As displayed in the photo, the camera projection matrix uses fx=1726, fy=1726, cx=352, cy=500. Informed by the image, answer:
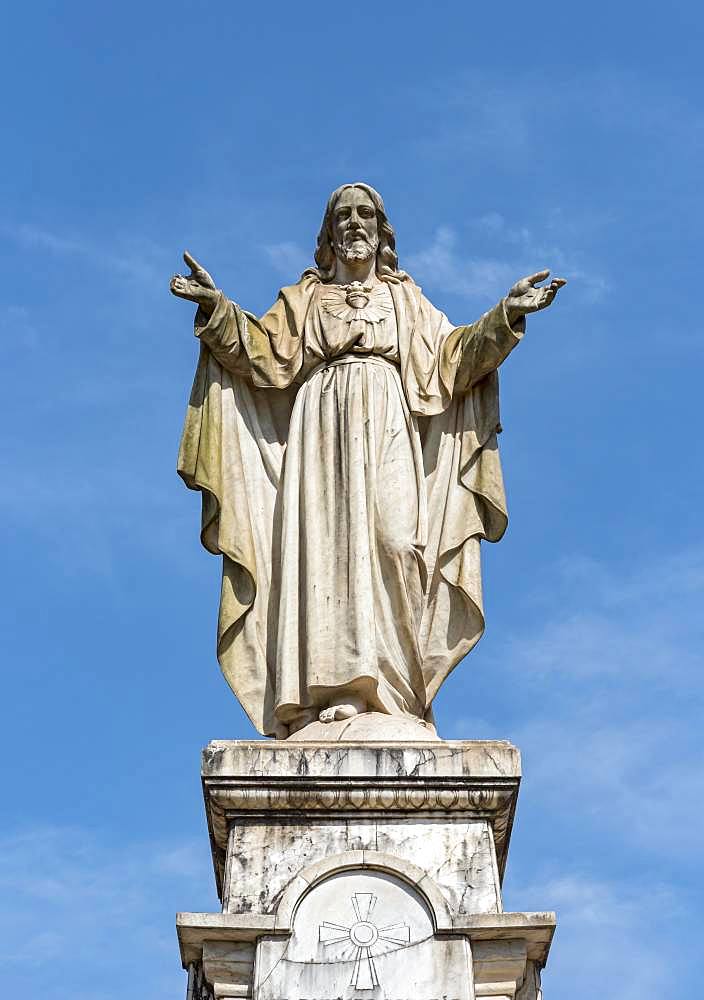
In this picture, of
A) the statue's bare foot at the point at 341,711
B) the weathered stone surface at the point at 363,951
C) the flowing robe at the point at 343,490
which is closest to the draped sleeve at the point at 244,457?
the flowing robe at the point at 343,490

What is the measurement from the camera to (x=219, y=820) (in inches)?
422

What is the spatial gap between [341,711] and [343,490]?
5.36ft

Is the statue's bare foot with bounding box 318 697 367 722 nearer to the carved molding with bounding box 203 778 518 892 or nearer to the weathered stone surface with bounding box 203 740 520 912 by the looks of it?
the weathered stone surface with bounding box 203 740 520 912

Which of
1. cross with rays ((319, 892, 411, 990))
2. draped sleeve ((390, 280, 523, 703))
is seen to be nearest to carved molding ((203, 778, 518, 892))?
cross with rays ((319, 892, 411, 990))

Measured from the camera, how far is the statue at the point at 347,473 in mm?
11648

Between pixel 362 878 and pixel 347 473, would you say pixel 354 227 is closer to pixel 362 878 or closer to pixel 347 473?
pixel 347 473

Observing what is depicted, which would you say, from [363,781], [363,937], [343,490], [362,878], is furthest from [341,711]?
[363,937]

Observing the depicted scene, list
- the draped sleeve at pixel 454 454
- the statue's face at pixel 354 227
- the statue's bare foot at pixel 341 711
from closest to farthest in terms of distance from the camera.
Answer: the statue's bare foot at pixel 341 711 → the draped sleeve at pixel 454 454 → the statue's face at pixel 354 227

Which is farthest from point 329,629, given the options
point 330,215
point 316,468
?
point 330,215

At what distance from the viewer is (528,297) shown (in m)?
12.4

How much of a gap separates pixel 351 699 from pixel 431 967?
6.93 feet

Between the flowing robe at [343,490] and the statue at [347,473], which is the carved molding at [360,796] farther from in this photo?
the flowing robe at [343,490]

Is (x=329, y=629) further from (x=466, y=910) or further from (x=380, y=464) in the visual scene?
(x=466, y=910)

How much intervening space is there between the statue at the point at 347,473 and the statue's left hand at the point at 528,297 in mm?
14
